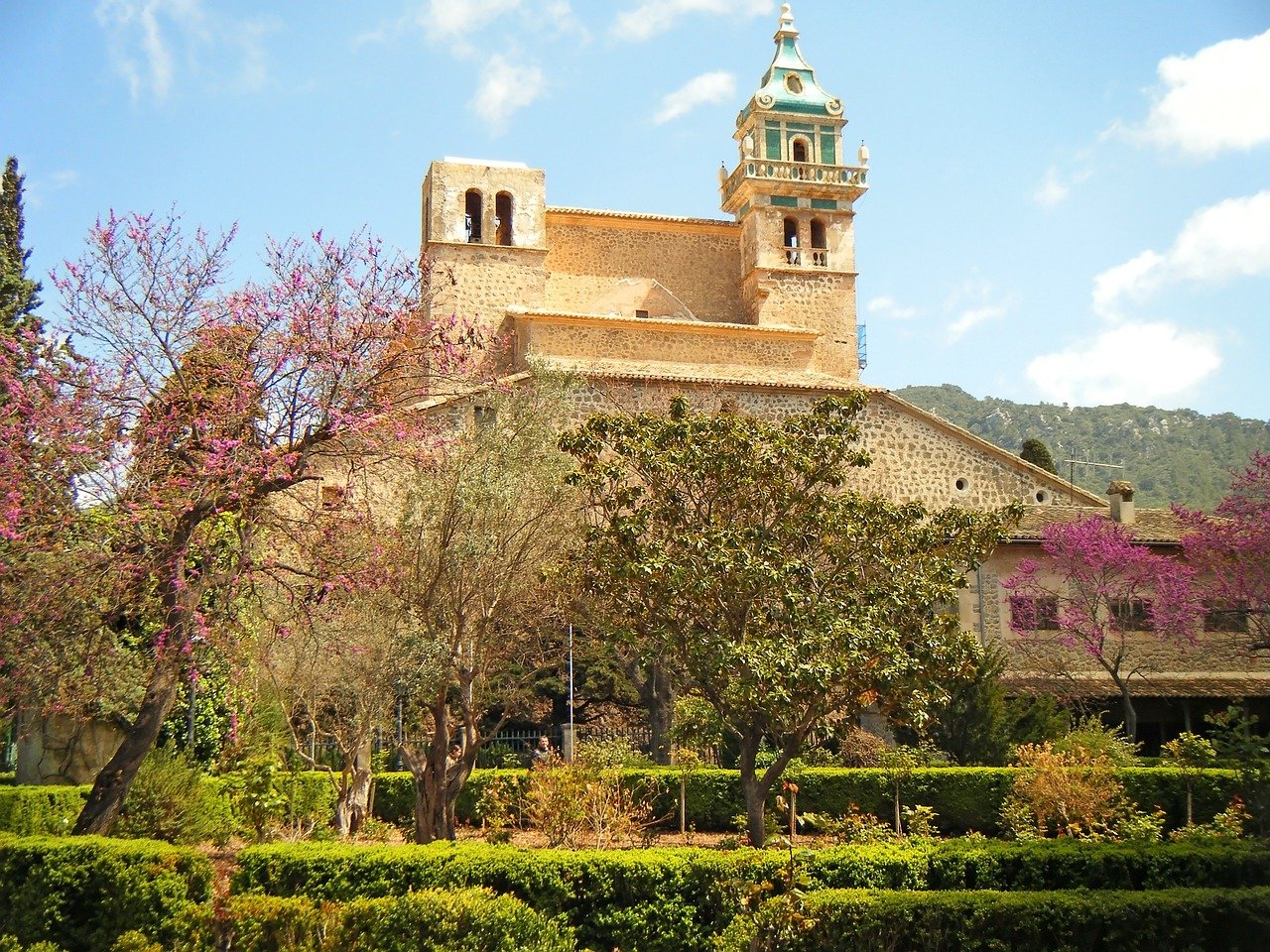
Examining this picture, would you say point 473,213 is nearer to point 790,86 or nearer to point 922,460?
point 790,86

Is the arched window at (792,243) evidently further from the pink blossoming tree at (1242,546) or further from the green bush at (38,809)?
the green bush at (38,809)

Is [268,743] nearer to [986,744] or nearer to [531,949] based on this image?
[531,949]

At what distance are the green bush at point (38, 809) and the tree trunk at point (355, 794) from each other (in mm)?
3164

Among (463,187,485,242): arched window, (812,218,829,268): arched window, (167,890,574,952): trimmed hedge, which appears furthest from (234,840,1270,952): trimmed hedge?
(812,218,829,268): arched window

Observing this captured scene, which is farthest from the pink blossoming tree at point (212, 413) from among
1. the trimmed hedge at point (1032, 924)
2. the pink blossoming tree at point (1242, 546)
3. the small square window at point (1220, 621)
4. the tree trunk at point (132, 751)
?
the small square window at point (1220, 621)

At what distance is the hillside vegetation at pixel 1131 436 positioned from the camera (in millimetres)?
51250

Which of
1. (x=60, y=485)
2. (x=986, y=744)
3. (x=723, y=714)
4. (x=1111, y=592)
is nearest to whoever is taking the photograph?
(x=60, y=485)

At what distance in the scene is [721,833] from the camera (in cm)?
1761

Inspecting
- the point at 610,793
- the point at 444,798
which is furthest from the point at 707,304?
the point at 444,798

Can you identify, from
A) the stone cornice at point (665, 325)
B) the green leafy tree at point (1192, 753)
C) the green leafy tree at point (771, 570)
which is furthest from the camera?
the stone cornice at point (665, 325)

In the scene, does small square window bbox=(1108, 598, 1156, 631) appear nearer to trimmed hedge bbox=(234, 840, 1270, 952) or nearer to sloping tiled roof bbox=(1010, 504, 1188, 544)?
sloping tiled roof bbox=(1010, 504, 1188, 544)

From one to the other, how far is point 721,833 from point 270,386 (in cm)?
966

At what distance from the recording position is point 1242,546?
19594mm

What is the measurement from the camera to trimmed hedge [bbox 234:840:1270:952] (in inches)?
405
